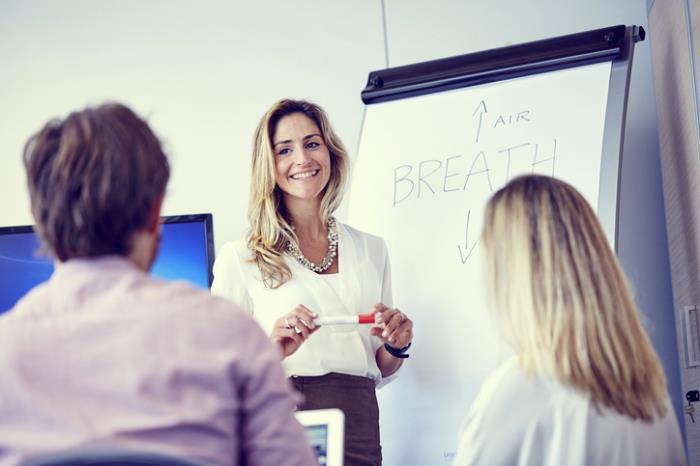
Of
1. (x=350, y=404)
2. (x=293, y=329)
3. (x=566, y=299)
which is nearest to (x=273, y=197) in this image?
(x=293, y=329)

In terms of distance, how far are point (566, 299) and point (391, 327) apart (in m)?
0.90

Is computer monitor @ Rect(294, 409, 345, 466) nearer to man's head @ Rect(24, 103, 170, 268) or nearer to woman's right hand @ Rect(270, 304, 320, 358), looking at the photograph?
man's head @ Rect(24, 103, 170, 268)

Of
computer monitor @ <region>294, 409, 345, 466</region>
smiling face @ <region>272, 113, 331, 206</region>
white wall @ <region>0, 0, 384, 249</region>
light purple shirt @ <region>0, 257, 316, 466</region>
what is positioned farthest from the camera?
white wall @ <region>0, 0, 384, 249</region>

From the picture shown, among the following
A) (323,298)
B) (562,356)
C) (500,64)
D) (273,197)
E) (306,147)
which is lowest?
(562,356)

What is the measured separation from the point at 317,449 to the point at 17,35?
275 centimetres

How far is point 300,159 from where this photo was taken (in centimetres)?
245

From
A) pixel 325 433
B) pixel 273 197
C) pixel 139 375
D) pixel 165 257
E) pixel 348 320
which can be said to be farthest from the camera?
pixel 165 257

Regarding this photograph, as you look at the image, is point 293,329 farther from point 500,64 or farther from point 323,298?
point 500,64

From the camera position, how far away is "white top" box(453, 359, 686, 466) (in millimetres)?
1269

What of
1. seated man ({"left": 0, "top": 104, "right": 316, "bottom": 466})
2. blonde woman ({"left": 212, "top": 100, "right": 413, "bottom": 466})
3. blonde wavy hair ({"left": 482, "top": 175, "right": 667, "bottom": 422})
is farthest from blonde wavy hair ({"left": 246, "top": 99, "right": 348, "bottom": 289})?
seated man ({"left": 0, "top": 104, "right": 316, "bottom": 466})

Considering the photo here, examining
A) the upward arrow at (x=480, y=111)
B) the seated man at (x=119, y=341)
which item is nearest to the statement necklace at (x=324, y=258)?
the upward arrow at (x=480, y=111)

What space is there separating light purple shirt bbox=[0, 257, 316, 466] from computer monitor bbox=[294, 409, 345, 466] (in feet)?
0.53

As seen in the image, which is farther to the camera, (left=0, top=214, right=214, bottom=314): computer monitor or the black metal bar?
(left=0, top=214, right=214, bottom=314): computer monitor

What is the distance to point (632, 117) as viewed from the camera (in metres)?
2.90
